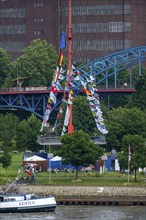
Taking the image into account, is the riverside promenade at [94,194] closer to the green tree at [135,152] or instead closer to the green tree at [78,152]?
the green tree at [135,152]

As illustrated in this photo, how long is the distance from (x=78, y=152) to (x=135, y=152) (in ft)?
19.4

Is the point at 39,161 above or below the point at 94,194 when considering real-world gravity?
above

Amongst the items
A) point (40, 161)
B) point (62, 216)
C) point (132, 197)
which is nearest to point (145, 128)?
point (40, 161)

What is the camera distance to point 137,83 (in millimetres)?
194875

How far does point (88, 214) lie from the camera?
113m

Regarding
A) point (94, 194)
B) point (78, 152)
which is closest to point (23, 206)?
point (94, 194)

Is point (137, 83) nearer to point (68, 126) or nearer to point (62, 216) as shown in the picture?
point (68, 126)

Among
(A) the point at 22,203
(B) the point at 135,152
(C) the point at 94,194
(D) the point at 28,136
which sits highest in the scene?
(D) the point at 28,136

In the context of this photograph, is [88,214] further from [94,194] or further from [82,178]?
[82,178]

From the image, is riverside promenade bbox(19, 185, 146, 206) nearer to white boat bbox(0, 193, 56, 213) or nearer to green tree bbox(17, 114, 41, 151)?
white boat bbox(0, 193, 56, 213)

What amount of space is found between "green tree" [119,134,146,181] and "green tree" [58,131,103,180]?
3048 millimetres

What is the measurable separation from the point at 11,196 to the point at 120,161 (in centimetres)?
1650

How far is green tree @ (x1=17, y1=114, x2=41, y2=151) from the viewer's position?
510 ft

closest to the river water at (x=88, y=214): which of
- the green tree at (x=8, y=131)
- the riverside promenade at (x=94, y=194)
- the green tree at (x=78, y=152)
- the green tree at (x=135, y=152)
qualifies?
the riverside promenade at (x=94, y=194)
